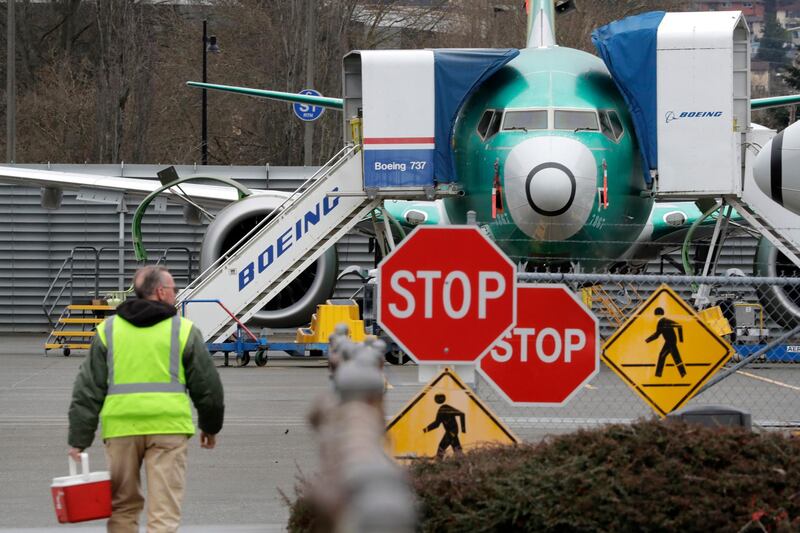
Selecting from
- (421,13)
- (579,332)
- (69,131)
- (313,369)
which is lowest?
(313,369)

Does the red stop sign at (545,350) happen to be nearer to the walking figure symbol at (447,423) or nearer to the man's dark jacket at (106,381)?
the walking figure symbol at (447,423)

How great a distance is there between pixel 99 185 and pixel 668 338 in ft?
55.2

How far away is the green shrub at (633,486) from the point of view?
6.32m

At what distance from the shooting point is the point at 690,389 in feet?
30.6

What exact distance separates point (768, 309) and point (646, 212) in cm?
527

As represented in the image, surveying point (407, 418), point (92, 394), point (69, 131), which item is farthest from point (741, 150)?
point (69, 131)

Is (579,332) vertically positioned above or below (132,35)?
below

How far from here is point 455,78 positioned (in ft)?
60.6

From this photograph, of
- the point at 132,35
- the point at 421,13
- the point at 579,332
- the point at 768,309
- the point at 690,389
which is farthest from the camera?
the point at 421,13

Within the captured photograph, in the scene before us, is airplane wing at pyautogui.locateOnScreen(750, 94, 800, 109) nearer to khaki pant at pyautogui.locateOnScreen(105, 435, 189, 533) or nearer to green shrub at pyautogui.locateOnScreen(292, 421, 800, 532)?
green shrub at pyautogui.locateOnScreen(292, 421, 800, 532)

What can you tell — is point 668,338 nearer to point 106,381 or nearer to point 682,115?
point 106,381

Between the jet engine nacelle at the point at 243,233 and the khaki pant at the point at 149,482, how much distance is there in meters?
13.7

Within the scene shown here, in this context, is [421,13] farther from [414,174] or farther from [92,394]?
[92,394]

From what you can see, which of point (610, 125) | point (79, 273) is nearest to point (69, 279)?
point (79, 273)
